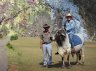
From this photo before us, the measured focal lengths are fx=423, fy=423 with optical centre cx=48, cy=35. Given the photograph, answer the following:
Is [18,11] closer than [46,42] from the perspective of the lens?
No

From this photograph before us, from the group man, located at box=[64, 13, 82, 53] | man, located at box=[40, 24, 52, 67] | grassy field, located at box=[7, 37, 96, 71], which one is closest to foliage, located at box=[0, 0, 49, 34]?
grassy field, located at box=[7, 37, 96, 71]

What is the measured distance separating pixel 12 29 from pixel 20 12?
4843 millimetres

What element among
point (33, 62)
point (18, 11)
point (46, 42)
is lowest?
point (33, 62)

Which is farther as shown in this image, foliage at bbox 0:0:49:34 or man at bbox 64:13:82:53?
foliage at bbox 0:0:49:34

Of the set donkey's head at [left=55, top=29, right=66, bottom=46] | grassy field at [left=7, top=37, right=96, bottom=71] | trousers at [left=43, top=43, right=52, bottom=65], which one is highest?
donkey's head at [left=55, top=29, right=66, bottom=46]

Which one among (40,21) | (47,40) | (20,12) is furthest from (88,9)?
(47,40)

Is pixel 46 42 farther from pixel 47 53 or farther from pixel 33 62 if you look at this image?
pixel 33 62

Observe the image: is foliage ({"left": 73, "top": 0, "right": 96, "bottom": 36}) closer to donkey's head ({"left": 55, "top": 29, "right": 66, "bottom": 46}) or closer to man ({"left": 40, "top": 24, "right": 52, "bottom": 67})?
man ({"left": 40, "top": 24, "right": 52, "bottom": 67})

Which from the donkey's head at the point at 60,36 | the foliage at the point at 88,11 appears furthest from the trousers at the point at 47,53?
the foliage at the point at 88,11

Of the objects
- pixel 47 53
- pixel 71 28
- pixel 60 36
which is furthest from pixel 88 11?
pixel 60 36

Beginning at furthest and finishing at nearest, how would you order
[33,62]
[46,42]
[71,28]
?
1. [33,62]
2. [71,28]
3. [46,42]

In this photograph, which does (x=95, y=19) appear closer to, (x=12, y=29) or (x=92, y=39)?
(x=92, y=39)

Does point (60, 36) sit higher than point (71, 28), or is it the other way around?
point (71, 28)

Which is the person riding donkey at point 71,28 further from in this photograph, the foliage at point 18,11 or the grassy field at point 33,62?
the foliage at point 18,11
